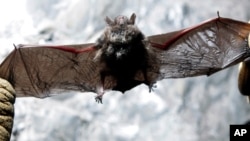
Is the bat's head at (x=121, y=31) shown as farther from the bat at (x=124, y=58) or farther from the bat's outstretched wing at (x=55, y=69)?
the bat's outstretched wing at (x=55, y=69)

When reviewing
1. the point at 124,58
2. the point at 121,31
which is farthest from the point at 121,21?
the point at 124,58

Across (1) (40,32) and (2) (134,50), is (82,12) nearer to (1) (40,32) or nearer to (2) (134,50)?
(1) (40,32)

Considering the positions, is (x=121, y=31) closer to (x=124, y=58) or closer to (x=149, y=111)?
(x=124, y=58)

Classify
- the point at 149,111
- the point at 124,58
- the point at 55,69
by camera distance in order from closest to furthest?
the point at 124,58
the point at 55,69
the point at 149,111

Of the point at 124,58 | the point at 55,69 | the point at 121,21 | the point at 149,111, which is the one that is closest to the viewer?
the point at 124,58

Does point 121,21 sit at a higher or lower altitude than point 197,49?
higher

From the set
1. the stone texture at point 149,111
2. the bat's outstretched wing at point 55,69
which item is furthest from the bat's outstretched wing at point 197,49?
the stone texture at point 149,111

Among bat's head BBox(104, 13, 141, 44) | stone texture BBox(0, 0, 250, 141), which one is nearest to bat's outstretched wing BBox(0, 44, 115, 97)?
bat's head BBox(104, 13, 141, 44)

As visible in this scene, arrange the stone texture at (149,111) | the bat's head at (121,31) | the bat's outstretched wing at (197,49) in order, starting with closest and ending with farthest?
the bat's head at (121,31) → the bat's outstretched wing at (197,49) → the stone texture at (149,111)

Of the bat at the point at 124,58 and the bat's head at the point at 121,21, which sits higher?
the bat's head at the point at 121,21
